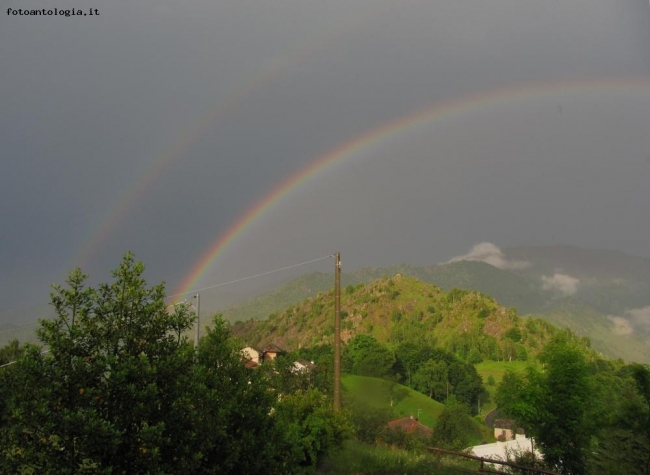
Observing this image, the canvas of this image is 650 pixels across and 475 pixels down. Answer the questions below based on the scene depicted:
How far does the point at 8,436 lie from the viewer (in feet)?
20.5

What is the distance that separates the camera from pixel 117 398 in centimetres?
637

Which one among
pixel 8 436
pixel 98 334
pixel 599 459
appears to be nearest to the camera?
pixel 8 436

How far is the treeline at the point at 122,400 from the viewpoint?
6035 millimetres

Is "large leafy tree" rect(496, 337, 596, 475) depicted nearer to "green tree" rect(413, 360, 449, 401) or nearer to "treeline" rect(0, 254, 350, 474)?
"treeline" rect(0, 254, 350, 474)

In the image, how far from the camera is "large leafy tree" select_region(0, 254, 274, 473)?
603 centimetres

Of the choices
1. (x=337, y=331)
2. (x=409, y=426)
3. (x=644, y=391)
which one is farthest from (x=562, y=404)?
(x=409, y=426)

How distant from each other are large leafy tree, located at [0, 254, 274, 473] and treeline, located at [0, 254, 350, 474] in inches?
0.5

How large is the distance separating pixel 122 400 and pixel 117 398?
70 mm

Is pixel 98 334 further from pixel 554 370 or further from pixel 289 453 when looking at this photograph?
pixel 554 370

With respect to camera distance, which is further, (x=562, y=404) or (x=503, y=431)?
(x=503, y=431)

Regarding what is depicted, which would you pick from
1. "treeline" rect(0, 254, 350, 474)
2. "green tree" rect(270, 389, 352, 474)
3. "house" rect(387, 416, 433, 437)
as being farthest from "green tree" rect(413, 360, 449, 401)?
"treeline" rect(0, 254, 350, 474)

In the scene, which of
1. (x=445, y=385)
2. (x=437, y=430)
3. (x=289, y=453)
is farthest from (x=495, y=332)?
(x=289, y=453)

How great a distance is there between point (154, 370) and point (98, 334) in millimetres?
934

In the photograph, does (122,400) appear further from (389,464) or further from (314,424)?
(389,464)
